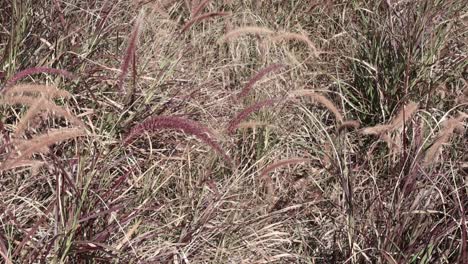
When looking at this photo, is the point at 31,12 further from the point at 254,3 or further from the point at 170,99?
the point at 254,3

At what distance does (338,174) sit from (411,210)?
0.33 meters

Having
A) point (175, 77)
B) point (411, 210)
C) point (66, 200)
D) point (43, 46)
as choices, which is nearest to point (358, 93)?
point (175, 77)

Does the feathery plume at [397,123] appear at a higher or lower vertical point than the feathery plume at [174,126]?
lower

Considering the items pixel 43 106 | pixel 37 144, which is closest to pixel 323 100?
pixel 43 106

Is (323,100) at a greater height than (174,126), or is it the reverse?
(174,126)

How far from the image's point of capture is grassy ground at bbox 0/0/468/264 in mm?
2443

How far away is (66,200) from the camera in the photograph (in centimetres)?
240

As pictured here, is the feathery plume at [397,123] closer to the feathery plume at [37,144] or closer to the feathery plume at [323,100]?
the feathery plume at [323,100]

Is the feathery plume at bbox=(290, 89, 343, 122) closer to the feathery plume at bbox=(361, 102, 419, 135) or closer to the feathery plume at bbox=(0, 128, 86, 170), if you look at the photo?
the feathery plume at bbox=(361, 102, 419, 135)

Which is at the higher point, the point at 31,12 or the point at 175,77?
the point at 31,12

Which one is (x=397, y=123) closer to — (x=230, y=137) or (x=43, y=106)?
(x=230, y=137)

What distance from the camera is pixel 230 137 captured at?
10.6ft

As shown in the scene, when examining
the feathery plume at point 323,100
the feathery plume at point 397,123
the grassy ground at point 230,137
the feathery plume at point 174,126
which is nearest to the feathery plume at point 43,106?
the grassy ground at point 230,137

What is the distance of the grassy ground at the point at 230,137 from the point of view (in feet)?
8.02
